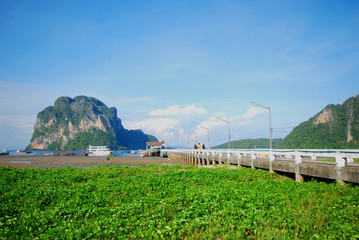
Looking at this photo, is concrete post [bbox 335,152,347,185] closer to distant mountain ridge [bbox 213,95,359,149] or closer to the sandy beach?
the sandy beach

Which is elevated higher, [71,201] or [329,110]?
[329,110]

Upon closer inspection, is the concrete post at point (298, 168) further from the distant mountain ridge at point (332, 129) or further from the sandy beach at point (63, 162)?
the distant mountain ridge at point (332, 129)

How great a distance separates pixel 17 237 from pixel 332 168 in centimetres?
1317

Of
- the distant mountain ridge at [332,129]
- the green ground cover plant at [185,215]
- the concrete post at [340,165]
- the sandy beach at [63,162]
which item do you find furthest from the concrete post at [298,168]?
the distant mountain ridge at [332,129]

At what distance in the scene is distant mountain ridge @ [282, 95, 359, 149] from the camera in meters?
73.2

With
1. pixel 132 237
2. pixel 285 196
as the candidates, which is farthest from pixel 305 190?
pixel 132 237

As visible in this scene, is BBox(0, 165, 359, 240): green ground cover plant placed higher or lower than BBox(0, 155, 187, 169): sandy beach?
higher

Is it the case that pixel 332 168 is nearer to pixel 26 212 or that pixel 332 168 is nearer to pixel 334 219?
pixel 334 219

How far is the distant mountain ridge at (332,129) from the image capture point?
7319 centimetres

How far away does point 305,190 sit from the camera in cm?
1141

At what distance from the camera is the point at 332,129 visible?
270ft

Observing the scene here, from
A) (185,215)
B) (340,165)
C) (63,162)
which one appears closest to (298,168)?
(340,165)

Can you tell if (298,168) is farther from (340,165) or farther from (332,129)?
(332,129)

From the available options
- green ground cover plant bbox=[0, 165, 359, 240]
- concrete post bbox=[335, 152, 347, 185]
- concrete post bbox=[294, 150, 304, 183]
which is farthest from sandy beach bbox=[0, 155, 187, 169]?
concrete post bbox=[335, 152, 347, 185]
